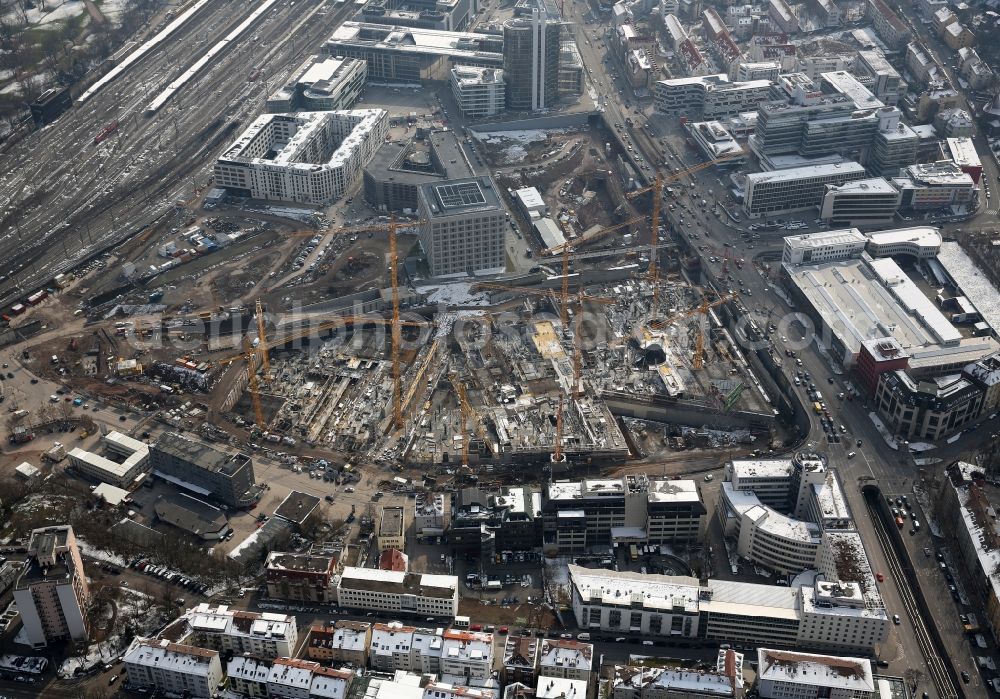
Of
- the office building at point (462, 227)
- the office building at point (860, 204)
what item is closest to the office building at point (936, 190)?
the office building at point (860, 204)

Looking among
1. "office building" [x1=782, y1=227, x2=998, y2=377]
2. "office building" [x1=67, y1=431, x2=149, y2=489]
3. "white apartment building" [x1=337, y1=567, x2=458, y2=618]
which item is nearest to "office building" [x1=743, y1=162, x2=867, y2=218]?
"office building" [x1=782, y1=227, x2=998, y2=377]

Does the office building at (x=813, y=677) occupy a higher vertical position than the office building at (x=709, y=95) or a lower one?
lower

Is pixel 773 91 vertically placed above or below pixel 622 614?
above

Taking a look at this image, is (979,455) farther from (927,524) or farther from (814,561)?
(814,561)

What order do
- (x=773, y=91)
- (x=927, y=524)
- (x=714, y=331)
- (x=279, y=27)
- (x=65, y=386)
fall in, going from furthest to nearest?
(x=279, y=27) < (x=773, y=91) < (x=714, y=331) < (x=65, y=386) < (x=927, y=524)

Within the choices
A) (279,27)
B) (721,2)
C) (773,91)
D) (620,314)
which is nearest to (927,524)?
(620,314)

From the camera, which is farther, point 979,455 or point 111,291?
point 111,291

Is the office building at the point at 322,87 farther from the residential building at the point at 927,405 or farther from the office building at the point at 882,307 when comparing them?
the residential building at the point at 927,405

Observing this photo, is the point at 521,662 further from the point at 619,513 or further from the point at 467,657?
the point at 619,513
